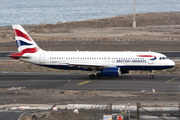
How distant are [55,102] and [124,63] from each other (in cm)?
1665

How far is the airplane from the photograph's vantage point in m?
44.2

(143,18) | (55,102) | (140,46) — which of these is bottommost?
(55,102)

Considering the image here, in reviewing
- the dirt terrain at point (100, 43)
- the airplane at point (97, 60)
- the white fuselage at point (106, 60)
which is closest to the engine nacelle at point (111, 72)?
the airplane at point (97, 60)

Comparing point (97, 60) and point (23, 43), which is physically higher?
point (23, 43)

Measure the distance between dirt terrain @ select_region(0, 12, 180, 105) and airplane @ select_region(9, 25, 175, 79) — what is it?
8.18 meters

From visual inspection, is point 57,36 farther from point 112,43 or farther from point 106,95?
point 106,95

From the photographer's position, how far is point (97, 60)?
1796 inches

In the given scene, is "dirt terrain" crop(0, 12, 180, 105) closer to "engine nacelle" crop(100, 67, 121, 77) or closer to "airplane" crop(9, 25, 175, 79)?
"engine nacelle" crop(100, 67, 121, 77)

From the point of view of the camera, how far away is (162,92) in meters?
35.2

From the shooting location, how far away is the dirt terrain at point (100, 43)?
32.5m

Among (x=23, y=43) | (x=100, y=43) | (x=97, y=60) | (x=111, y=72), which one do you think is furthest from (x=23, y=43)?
(x=100, y=43)

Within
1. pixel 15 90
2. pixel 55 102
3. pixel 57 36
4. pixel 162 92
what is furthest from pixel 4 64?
pixel 57 36

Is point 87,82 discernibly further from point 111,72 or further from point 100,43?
point 100,43

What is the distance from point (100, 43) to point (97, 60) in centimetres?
4160
